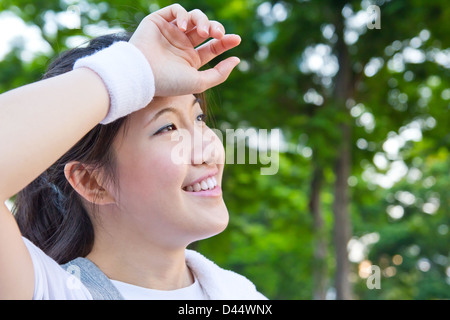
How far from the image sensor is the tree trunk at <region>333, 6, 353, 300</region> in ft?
20.2

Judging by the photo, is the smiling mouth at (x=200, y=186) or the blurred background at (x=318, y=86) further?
the blurred background at (x=318, y=86)

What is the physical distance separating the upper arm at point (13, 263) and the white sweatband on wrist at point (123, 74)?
237 millimetres

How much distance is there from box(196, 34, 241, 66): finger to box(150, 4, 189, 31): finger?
0.10 metres

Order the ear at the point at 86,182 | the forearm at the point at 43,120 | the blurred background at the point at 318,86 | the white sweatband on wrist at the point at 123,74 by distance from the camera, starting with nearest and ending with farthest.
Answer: the forearm at the point at 43,120 < the white sweatband on wrist at the point at 123,74 < the ear at the point at 86,182 < the blurred background at the point at 318,86

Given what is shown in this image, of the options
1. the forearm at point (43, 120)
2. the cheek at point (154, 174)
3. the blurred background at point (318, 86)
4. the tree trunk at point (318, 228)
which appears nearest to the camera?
the forearm at point (43, 120)

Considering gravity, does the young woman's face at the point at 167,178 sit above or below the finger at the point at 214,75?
below

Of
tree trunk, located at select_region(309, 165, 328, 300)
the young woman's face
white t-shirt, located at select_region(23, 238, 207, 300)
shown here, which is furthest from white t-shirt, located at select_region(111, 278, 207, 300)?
tree trunk, located at select_region(309, 165, 328, 300)

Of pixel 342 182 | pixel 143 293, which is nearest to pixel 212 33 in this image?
pixel 143 293

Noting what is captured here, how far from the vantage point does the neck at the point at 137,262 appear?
50.3 inches

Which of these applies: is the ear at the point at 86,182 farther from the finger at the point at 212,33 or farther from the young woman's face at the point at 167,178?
the finger at the point at 212,33

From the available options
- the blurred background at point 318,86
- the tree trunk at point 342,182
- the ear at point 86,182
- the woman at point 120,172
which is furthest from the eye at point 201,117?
the tree trunk at point 342,182

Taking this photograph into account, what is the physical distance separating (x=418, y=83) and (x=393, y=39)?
2.79ft

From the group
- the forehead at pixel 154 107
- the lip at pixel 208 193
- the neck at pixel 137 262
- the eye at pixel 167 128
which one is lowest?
the neck at pixel 137 262
